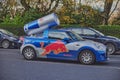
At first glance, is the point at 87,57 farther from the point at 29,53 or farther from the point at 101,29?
the point at 101,29

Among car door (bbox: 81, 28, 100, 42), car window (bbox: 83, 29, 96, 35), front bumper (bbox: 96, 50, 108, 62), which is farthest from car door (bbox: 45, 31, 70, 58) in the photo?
car window (bbox: 83, 29, 96, 35)

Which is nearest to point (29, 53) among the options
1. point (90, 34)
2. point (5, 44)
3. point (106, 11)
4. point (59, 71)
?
point (59, 71)

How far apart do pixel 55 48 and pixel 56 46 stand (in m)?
0.08

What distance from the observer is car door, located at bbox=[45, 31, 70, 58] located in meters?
12.2

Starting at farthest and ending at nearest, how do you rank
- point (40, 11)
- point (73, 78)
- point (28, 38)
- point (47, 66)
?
point (40, 11), point (28, 38), point (47, 66), point (73, 78)

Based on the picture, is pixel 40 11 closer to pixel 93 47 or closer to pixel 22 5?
pixel 22 5

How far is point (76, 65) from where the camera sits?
1155 cm

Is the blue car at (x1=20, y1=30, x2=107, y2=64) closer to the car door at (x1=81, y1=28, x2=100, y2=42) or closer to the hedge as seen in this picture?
the car door at (x1=81, y1=28, x2=100, y2=42)

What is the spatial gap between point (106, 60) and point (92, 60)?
2.37 feet

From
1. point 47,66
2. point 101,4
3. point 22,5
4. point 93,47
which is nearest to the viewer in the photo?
point 47,66

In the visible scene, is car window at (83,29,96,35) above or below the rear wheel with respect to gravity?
above

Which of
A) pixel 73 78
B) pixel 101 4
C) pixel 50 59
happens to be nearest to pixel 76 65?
pixel 50 59

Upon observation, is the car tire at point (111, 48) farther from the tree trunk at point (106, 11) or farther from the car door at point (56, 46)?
the tree trunk at point (106, 11)

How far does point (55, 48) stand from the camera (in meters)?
12.3
